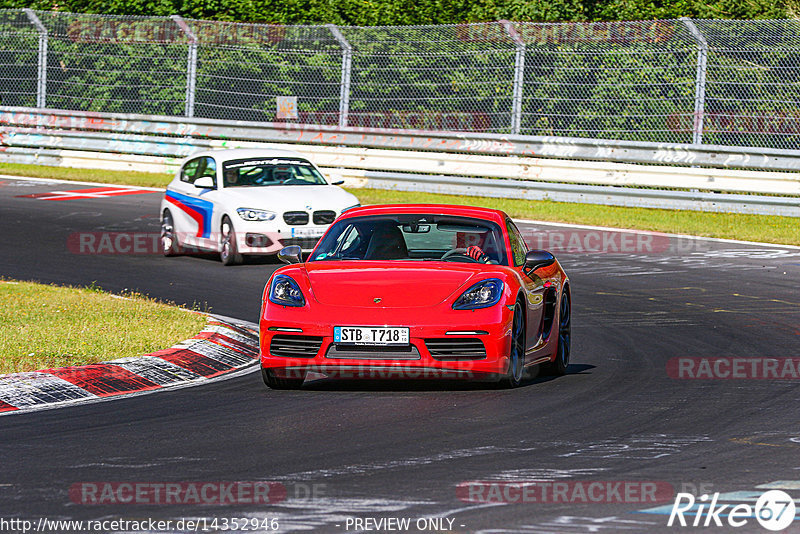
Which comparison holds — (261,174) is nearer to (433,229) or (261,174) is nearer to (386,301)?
(433,229)

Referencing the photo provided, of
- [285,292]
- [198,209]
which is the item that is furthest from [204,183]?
[285,292]

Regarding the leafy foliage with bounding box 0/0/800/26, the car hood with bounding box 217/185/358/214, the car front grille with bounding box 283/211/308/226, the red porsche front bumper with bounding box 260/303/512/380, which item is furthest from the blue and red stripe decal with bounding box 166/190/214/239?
the leafy foliage with bounding box 0/0/800/26

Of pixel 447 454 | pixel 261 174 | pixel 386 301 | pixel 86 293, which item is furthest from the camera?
pixel 261 174

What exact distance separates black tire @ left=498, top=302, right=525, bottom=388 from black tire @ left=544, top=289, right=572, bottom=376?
0.78 m

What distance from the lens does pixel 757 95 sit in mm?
22000

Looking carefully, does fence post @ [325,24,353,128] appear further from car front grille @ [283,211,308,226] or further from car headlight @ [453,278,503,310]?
car headlight @ [453,278,503,310]

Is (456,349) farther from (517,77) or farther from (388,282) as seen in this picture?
(517,77)

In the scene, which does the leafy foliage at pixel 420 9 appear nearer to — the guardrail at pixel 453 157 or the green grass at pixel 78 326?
the guardrail at pixel 453 157

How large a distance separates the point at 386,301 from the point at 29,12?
872 inches

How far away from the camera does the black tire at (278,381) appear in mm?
9727

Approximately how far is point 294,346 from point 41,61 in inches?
850

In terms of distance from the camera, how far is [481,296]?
377 inches

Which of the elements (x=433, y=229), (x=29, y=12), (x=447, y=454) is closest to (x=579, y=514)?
(x=447, y=454)

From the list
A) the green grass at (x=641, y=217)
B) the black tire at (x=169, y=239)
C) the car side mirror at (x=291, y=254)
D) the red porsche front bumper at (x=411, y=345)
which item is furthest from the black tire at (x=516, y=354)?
the green grass at (x=641, y=217)
